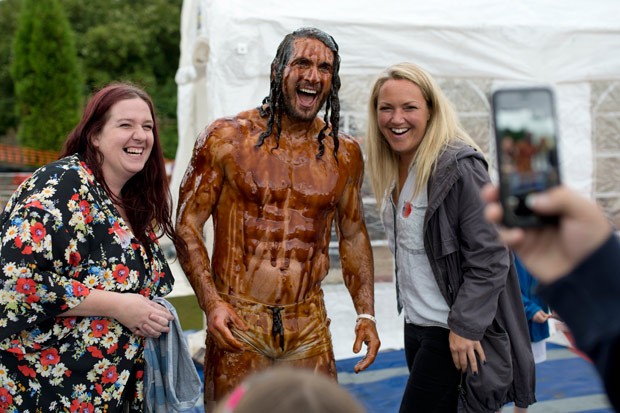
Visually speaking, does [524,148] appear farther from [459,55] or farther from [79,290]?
[459,55]

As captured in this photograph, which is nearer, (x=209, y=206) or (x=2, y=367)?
(x=2, y=367)

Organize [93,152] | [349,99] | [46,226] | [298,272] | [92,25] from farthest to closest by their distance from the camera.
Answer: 1. [92,25]
2. [349,99]
3. [298,272]
4. [93,152]
5. [46,226]

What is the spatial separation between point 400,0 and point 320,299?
3287 mm

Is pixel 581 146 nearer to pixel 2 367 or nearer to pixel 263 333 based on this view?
pixel 263 333

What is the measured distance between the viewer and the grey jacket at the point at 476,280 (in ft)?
7.26

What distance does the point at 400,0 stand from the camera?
4965 millimetres

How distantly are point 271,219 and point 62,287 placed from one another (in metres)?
0.75

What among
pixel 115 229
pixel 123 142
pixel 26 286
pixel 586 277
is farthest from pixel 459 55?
pixel 586 277

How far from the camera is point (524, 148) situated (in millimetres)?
799

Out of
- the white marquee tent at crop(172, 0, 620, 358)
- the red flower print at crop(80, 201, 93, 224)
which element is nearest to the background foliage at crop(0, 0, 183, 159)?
the white marquee tent at crop(172, 0, 620, 358)

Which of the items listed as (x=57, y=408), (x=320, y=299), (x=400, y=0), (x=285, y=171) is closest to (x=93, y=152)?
(x=285, y=171)

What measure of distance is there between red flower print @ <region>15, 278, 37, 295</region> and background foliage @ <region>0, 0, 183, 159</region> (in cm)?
1879

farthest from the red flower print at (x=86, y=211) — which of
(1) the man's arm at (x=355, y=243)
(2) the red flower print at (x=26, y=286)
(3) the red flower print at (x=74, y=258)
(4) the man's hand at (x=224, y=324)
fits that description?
(1) the man's arm at (x=355, y=243)

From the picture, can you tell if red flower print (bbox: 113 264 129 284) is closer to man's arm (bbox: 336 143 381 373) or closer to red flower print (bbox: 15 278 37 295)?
red flower print (bbox: 15 278 37 295)
